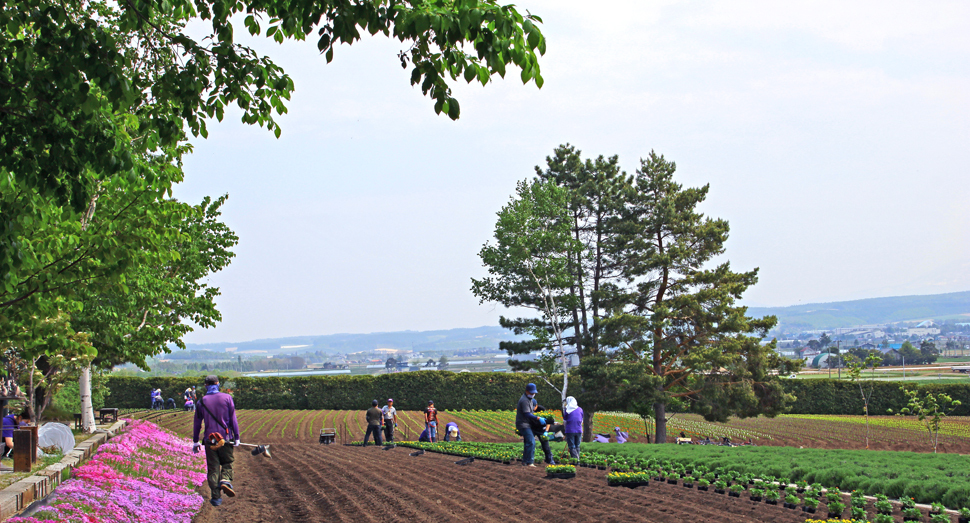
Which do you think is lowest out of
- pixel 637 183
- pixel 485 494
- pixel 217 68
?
pixel 485 494

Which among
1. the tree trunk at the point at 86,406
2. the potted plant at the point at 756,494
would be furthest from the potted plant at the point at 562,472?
the tree trunk at the point at 86,406

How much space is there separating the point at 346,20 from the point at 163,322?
796 inches

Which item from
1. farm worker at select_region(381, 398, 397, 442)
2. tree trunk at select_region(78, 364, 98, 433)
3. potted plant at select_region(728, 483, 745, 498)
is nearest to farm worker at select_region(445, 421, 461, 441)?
farm worker at select_region(381, 398, 397, 442)

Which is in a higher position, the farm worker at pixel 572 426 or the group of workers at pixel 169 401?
the farm worker at pixel 572 426

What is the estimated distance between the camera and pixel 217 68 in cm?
640

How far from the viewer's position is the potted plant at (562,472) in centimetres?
1182

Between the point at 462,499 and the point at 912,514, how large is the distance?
5811 millimetres

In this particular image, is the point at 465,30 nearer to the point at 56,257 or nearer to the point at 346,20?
the point at 346,20

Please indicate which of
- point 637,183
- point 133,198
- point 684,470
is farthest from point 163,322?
point 637,183

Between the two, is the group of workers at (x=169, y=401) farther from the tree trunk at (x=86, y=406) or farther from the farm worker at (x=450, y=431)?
the farm worker at (x=450, y=431)

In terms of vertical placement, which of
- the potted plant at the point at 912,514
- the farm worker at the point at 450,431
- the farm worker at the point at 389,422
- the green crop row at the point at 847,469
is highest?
the potted plant at the point at 912,514

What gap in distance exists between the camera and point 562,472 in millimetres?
11867

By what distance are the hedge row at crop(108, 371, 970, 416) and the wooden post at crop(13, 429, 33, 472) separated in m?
37.0

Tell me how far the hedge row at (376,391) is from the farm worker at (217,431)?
3840cm
